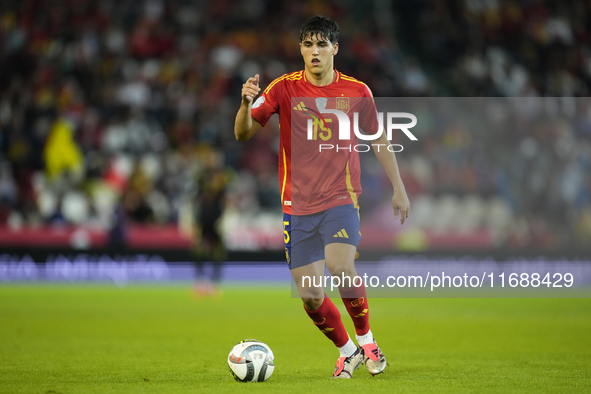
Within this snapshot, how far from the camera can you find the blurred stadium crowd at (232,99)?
631 inches

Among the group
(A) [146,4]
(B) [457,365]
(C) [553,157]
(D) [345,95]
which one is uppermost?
(A) [146,4]

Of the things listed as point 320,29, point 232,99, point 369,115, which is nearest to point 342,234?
point 369,115

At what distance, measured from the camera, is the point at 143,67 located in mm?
19297

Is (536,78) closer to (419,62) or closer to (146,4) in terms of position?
(419,62)

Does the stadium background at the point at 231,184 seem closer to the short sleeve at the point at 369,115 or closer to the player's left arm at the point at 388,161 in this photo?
the player's left arm at the point at 388,161

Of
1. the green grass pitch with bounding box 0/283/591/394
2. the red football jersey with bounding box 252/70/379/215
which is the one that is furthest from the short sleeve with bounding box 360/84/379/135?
the green grass pitch with bounding box 0/283/591/394

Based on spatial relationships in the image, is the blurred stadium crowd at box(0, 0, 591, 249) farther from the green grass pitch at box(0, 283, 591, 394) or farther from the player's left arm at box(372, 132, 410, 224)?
the player's left arm at box(372, 132, 410, 224)

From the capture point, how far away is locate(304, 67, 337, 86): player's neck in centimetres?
564

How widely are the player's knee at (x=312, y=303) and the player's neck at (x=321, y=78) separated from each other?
154 cm

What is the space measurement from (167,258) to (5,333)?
8238 mm

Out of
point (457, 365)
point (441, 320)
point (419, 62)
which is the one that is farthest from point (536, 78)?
point (457, 365)

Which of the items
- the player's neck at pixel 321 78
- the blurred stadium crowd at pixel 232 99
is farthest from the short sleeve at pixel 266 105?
the blurred stadium crowd at pixel 232 99

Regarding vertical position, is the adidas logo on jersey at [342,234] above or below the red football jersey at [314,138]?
below

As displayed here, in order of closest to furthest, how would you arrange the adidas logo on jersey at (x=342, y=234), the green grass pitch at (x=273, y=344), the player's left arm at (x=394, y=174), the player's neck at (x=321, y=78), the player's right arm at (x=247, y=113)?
the player's right arm at (x=247, y=113) < the green grass pitch at (x=273, y=344) < the adidas logo on jersey at (x=342, y=234) < the player's left arm at (x=394, y=174) < the player's neck at (x=321, y=78)
